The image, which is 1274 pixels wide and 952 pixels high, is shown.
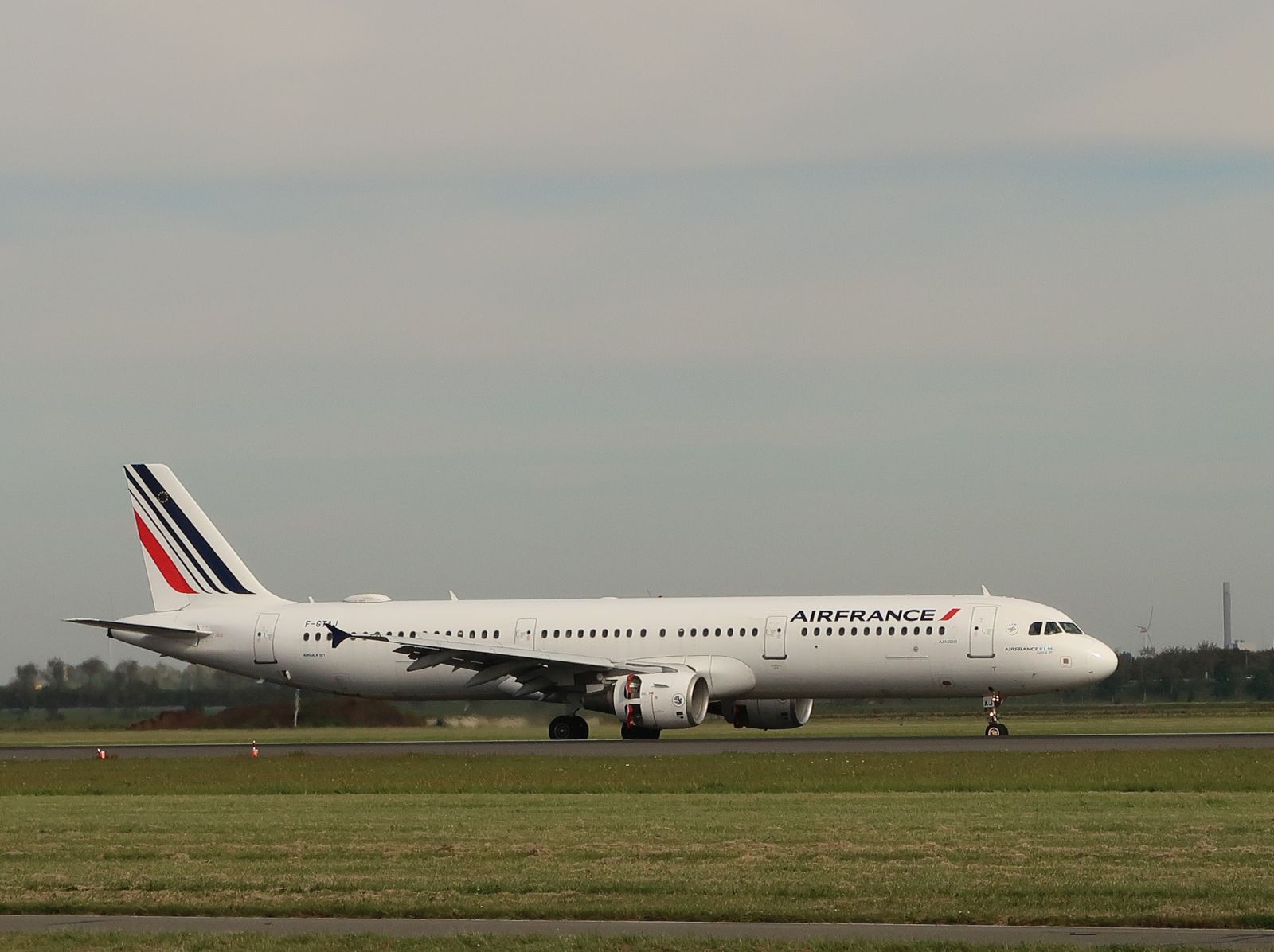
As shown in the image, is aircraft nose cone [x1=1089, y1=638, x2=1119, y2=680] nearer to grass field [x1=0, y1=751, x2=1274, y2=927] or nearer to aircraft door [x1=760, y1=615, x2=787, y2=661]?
aircraft door [x1=760, y1=615, x2=787, y2=661]

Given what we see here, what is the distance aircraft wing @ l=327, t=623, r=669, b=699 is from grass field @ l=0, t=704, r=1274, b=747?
2.30 metres

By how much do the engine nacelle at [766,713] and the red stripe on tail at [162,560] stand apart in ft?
52.7

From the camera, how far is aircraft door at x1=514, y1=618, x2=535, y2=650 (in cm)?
4697

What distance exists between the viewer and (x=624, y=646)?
4569cm

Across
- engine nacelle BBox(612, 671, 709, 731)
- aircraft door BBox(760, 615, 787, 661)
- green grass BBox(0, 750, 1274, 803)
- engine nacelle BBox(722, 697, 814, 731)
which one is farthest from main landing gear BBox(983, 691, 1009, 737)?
green grass BBox(0, 750, 1274, 803)

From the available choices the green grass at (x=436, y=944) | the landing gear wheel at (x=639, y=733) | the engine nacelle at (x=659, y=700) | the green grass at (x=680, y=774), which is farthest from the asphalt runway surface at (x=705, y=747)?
the green grass at (x=436, y=944)

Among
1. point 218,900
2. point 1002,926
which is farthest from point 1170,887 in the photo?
point 218,900

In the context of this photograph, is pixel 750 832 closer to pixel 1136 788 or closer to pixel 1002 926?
pixel 1002 926

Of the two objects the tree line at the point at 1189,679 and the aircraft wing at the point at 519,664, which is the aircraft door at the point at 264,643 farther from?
the tree line at the point at 1189,679

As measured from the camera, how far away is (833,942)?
12.1 m

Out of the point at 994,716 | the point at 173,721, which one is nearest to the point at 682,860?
the point at 994,716

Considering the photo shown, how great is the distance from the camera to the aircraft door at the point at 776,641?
144 feet

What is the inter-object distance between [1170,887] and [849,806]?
8511mm

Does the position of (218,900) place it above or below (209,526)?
below
